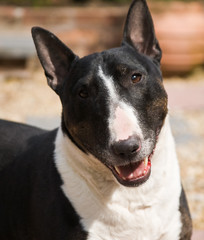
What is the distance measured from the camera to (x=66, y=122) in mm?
3117

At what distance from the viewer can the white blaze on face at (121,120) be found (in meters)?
2.71

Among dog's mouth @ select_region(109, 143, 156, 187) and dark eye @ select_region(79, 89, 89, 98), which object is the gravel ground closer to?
dog's mouth @ select_region(109, 143, 156, 187)

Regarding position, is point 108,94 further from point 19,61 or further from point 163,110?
point 19,61

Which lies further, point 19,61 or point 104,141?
point 19,61

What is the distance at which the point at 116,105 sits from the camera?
283cm

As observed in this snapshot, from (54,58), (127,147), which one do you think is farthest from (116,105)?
(54,58)

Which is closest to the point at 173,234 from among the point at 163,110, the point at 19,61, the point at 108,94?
the point at 163,110

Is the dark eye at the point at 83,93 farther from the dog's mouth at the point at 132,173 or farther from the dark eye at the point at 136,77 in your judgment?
the dog's mouth at the point at 132,173

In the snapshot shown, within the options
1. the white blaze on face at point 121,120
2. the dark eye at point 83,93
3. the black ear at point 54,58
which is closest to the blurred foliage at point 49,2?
the black ear at point 54,58

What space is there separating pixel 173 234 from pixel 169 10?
5.49 m

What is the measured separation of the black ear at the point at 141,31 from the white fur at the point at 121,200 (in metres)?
0.49

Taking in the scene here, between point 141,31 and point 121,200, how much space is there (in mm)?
1033

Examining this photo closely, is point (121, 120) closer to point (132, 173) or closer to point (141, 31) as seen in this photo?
point (132, 173)

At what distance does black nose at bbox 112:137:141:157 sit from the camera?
270 centimetres
